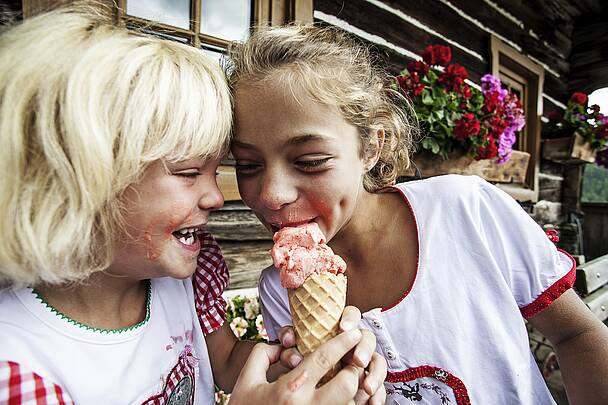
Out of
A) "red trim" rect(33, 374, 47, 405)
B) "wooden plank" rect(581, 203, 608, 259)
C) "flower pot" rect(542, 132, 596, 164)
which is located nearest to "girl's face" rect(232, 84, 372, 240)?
"red trim" rect(33, 374, 47, 405)

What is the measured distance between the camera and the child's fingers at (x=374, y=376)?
958 millimetres

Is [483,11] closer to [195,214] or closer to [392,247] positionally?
[392,247]

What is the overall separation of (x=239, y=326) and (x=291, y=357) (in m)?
1.43

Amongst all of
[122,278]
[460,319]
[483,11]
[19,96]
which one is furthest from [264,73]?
[483,11]

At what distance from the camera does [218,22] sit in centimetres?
237

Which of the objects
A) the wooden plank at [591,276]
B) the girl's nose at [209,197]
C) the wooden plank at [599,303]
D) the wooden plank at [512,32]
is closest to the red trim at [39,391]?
the girl's nose at [209,197]

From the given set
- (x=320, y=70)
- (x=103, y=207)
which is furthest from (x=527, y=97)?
(x=103, y=207)

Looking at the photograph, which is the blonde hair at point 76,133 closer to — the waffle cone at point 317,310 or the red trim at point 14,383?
the red trim at point 14,383

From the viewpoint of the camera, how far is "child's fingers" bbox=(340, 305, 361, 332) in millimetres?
1022

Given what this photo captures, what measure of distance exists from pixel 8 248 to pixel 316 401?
0.79 meters

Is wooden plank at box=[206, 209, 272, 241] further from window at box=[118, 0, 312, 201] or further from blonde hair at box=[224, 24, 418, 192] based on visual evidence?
blonde hair at box=[224, 24, 418, 192]

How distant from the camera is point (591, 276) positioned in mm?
2502

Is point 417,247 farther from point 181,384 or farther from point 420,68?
point 420,68

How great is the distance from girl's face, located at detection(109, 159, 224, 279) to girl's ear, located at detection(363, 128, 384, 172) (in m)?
0.62
